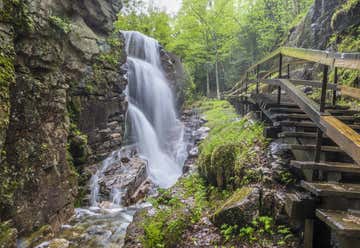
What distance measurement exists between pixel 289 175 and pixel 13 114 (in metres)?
5.72

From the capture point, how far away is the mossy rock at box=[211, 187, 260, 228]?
3979mm

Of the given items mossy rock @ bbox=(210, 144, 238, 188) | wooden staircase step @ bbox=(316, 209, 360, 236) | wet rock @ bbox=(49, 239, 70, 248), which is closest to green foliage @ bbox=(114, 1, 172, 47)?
mossy rock @ bbox=(210, 144, 238, 188)

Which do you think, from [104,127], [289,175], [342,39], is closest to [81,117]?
[104,127]

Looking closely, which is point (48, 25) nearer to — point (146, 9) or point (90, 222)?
A: point (90, 222)

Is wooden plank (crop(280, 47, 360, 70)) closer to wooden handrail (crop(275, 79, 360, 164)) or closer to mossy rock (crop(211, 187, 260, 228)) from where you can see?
wooden handrail (crop(275, 79, 360, 164))

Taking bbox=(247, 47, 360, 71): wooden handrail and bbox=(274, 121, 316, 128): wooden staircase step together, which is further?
bbox=(274, 121, 316, 128): wooden staircase step

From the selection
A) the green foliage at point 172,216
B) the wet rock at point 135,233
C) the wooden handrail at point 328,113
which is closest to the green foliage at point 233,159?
the green foliage at point 172,216

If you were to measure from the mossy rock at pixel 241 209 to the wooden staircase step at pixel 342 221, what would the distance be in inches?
60.9

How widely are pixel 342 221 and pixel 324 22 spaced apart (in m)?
10.8

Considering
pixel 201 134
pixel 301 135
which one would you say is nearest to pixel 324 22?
pixel 201 134

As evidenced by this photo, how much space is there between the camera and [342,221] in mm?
2244

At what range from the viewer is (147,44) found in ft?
58.4

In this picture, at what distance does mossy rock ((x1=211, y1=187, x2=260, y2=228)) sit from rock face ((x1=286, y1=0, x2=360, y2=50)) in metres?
7.17

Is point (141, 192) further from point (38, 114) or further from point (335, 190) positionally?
point (335, 190)
